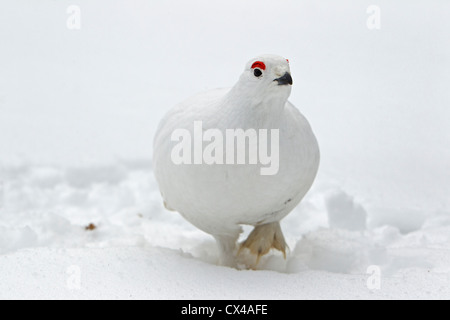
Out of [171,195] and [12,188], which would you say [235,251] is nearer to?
[171,195]

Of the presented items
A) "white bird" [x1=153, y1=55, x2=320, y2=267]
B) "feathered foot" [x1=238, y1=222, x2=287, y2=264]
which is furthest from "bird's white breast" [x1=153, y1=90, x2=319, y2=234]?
"feathered foot" [x1=238, y1=222, x2=287, y2=264]

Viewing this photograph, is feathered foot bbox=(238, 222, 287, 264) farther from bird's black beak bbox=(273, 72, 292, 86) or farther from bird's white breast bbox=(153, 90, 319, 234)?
bird's black beak bbox=(273, 72, 292, 86)

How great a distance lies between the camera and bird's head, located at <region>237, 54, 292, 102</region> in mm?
2281

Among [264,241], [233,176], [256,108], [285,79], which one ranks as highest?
[285,79]

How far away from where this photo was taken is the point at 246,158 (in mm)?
2371

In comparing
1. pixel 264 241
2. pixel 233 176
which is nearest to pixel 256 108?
pixel 233 176

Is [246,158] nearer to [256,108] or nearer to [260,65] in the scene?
[256,108]

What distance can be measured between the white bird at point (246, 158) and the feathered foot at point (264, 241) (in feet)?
0.30

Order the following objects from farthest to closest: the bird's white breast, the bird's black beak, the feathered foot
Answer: the feathered foot
the bird's white breast
the bird's black beak

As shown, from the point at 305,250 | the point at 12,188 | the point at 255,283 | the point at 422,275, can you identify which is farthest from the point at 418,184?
the point at 12,188

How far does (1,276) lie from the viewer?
2.36 metres

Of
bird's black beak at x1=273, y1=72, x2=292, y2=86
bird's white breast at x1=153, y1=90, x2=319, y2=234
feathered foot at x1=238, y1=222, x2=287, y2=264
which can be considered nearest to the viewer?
bird's black beak at x1=273, y1=72, x2=292, y2=86

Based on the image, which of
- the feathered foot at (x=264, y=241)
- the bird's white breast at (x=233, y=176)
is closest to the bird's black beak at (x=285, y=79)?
the bird's white breast at (x=233, y=176)

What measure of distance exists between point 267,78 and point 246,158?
0.34 m
